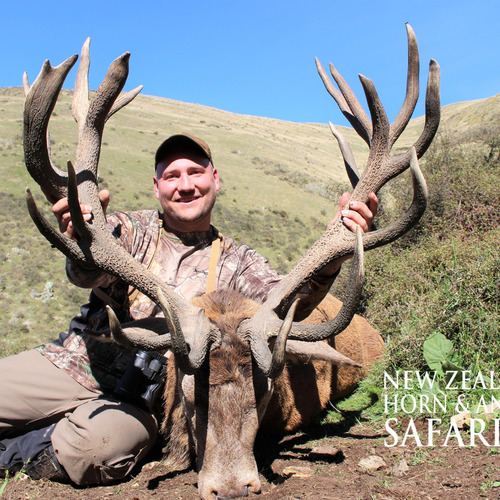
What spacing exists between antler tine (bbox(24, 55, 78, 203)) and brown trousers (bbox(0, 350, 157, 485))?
5.87 ft

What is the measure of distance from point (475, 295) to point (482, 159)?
7.42 m

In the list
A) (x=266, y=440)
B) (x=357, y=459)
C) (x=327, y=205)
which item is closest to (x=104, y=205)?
(x=266, y=440)

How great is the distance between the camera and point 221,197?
33375mm

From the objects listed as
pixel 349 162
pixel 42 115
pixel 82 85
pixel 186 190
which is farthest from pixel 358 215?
pixel 82 85

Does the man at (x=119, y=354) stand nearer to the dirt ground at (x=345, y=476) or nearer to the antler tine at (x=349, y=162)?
the dirt ground at (x=345, y=476)

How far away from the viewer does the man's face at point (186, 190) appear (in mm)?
5027

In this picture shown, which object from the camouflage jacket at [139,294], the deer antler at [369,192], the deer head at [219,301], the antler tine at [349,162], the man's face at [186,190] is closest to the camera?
the deer head at [219,301]

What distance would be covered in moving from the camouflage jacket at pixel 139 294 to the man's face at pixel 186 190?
0.15 meters

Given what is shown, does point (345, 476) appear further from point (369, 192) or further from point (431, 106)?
point (431, 106)

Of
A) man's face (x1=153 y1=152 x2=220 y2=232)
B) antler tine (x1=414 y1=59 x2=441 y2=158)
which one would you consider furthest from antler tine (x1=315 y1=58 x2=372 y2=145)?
man's face (x1=153 y1=152 x2=220 y2=232)

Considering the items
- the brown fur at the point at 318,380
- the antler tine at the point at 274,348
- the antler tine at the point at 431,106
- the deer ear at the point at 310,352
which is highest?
the antler tine at the point at 431,106

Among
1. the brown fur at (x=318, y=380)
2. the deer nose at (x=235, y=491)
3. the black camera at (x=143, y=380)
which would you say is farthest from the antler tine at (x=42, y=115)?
the brown fur at (x=318, y=380)

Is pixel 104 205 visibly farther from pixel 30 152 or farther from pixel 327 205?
pixel 327 205

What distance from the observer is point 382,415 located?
184 inches
